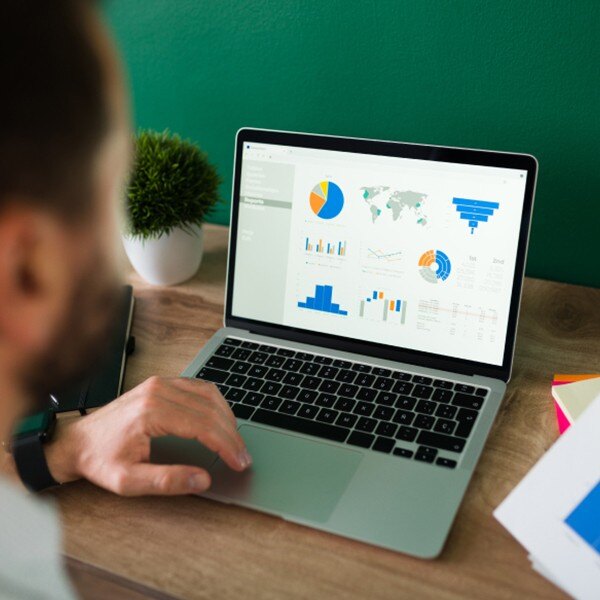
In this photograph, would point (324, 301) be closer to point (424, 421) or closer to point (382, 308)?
point (382, 308)

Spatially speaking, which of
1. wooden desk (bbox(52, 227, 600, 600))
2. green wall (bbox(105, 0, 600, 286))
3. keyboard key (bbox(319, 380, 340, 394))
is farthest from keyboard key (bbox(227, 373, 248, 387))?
green wall (bbox(105, 0, 600, 286))

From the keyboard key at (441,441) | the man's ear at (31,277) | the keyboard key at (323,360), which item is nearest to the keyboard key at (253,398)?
the keyboard key at (323,360)

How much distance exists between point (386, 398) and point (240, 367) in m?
0.20

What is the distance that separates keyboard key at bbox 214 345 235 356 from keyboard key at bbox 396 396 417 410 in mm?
247

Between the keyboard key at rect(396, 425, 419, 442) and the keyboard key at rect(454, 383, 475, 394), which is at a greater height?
the keyboard key at rect(454, 383, 475, 394)

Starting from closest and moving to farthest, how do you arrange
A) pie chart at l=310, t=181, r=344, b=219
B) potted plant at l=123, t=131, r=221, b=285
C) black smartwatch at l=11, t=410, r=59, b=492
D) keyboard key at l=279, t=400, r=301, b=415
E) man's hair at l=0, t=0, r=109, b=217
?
man's hair at l=0, t=0, r=109, b=217
black smartwatch at l=11, t=410, r=59, b=492
keyboard key at l=279, t=400, r=301, b=415
pie chart at l=310, t=181, r=344, b=219
potted plant at l=123, t=131, r=221, b=285

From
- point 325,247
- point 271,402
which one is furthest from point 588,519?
point 325,247

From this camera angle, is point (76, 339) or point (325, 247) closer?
point (76, 339)

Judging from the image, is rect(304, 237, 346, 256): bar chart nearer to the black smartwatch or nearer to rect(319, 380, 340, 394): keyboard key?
rect(319, 380, 340, 394): keyboard key

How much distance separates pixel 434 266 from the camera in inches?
38.6

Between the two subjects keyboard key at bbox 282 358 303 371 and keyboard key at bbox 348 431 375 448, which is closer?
keyboard key at bbox 348 431 375 448

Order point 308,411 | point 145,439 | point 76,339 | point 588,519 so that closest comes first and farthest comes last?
point 76,339 → point 588,519 → point 145,439 → point 308,411

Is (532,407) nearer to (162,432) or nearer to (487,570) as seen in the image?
(487,570)

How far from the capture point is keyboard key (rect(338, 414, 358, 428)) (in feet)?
2.91
